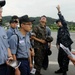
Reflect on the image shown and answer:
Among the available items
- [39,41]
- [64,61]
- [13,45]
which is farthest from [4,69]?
[64,61]

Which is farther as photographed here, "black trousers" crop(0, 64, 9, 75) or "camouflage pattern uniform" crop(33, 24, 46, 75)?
"camouflage pattern uniform" crop(33, 24, 46, 75)

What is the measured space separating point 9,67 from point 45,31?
389 cm

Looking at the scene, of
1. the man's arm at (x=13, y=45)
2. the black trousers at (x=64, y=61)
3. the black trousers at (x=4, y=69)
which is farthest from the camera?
the black trousers at (x=64, y=61)

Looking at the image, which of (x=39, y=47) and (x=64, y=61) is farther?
(x=64, y=61)

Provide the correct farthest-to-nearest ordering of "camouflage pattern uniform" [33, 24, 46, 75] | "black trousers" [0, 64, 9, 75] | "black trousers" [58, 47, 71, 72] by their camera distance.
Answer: "black trousers" [58, 47, 71, 72] < "camouflage pattern uniform" [33, 24, 46, 75] < "black trousers" [0, 64, 9, 75]

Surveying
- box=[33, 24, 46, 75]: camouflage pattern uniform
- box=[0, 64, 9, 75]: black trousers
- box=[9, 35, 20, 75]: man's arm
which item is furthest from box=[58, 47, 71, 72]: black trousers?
box=[0, 64, 9, 75]: black trousers

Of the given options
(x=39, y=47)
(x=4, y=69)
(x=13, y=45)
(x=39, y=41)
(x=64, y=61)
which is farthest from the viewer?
(x=64, y=61)

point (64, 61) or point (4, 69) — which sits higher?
point (4, 69)

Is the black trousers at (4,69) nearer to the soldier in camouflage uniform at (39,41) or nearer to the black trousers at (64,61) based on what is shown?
the soldier in camouflage uniform at (39,41)

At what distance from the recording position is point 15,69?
5238mm

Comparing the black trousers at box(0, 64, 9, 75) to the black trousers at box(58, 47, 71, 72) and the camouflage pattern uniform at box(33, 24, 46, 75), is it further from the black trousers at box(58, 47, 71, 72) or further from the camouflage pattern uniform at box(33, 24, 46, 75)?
the black trousers at box(58, 47, 71, 72)

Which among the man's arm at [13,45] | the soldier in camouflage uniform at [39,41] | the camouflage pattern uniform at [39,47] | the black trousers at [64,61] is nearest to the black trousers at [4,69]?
the man's arm at [13,45]

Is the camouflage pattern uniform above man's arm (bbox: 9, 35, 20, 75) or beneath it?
beneath

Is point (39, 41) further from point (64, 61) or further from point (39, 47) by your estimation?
point (64, 61)
